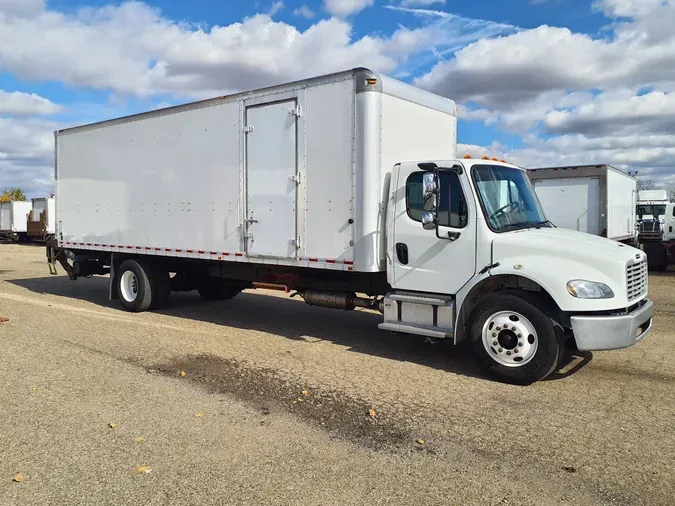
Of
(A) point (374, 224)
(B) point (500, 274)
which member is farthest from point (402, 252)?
(B) point (500, 274)

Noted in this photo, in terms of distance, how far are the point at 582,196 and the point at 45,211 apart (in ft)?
113

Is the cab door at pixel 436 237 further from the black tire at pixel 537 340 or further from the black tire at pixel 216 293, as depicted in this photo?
the black tire at pixel 216 293

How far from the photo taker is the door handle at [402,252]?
7074mm

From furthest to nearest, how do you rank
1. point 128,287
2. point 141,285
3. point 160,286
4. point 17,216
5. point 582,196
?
point 17,216, point 582,196, point 128,287, point 160,286, point 141,285

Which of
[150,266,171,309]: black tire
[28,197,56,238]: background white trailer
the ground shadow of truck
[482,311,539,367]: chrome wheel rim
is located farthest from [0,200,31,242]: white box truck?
[482,311,539,367]: chrome wheel rim

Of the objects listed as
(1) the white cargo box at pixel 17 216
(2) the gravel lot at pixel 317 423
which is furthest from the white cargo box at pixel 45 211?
(2) the gravel lot at pixel 317 423

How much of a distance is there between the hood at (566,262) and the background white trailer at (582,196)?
40.0 feet

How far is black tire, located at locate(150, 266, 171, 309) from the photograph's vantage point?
35.0ft

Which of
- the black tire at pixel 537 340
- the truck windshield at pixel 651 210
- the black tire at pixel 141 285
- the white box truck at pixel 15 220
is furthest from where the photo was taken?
the white box truck at pixel 15 220

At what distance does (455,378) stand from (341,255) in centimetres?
211

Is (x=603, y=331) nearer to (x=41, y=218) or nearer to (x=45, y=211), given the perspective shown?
(x=45, y=211)

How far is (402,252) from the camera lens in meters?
7.10

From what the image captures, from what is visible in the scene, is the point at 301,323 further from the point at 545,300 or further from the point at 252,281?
the point at 545,300

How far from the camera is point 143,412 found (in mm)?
5352
